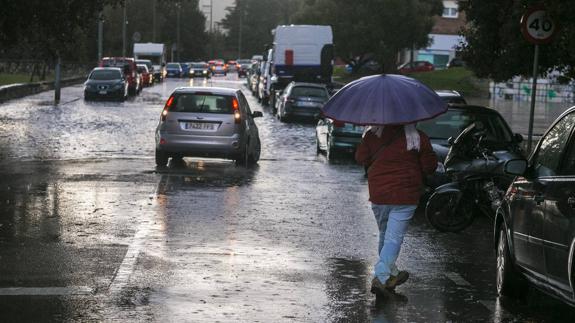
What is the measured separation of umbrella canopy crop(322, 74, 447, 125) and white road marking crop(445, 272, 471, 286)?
4.99ft

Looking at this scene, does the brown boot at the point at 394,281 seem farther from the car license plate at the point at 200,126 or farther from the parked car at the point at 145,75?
the parked car at the point at 145,75

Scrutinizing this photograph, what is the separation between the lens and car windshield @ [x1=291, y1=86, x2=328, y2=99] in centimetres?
3988

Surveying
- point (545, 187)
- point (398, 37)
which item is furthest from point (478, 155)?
point (398, 37)

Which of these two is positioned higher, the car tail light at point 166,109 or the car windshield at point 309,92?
the car tail light at point 166,109

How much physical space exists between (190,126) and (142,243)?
31.9 ft

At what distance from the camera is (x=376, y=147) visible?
9742 mm

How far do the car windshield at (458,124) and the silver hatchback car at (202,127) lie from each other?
494 cm

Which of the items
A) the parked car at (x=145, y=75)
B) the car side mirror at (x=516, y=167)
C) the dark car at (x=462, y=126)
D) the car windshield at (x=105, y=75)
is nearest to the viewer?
the car side mirror at (x=516, y=167)

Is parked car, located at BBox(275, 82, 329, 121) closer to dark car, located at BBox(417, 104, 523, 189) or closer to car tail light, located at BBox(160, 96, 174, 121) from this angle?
car tail light, located at BBox(160, 96, 174, 121)

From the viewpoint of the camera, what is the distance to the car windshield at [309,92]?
39.9m

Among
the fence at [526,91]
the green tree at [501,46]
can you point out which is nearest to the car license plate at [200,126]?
the green tree at [501,46]

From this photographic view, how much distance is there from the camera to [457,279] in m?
10.5

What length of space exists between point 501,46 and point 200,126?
7.50 meters

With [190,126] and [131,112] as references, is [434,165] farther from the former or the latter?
[131,112]
